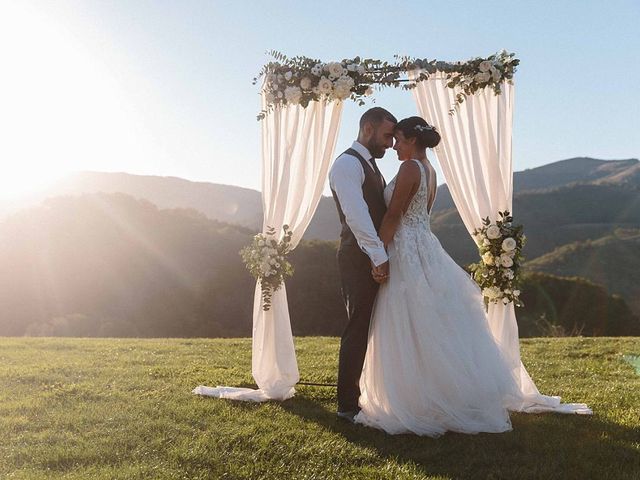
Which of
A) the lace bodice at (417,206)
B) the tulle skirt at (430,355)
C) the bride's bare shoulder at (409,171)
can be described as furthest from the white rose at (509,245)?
the bride's bare shoulder at (409,171)

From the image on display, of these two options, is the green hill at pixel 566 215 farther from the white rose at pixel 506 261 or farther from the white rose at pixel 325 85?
the white rose at pixel 325 85

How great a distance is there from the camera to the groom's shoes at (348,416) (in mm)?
5350

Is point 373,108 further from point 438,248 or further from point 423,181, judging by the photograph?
point 438,248

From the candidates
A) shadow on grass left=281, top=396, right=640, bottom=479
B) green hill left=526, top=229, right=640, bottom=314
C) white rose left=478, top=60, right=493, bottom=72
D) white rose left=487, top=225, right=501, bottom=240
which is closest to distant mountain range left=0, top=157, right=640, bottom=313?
green hill left=526, top=229, right=640, bottom=314

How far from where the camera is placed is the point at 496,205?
6133 millimetres

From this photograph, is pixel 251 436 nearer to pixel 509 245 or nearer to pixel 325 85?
pixel 509 245

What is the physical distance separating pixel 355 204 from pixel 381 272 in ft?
1.91

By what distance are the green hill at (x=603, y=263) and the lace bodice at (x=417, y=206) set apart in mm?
36466

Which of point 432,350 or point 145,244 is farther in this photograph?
point 145,244

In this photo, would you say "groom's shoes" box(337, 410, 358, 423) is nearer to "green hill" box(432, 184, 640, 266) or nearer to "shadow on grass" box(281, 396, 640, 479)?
"shadow on grass" box(281, 396, 640, 479)

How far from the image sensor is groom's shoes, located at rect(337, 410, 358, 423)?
535 centimetres

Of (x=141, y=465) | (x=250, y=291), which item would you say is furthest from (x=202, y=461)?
(x=250, y=291)

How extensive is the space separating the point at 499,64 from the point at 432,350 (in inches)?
109

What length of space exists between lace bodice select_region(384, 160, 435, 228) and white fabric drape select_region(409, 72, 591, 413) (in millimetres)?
968
